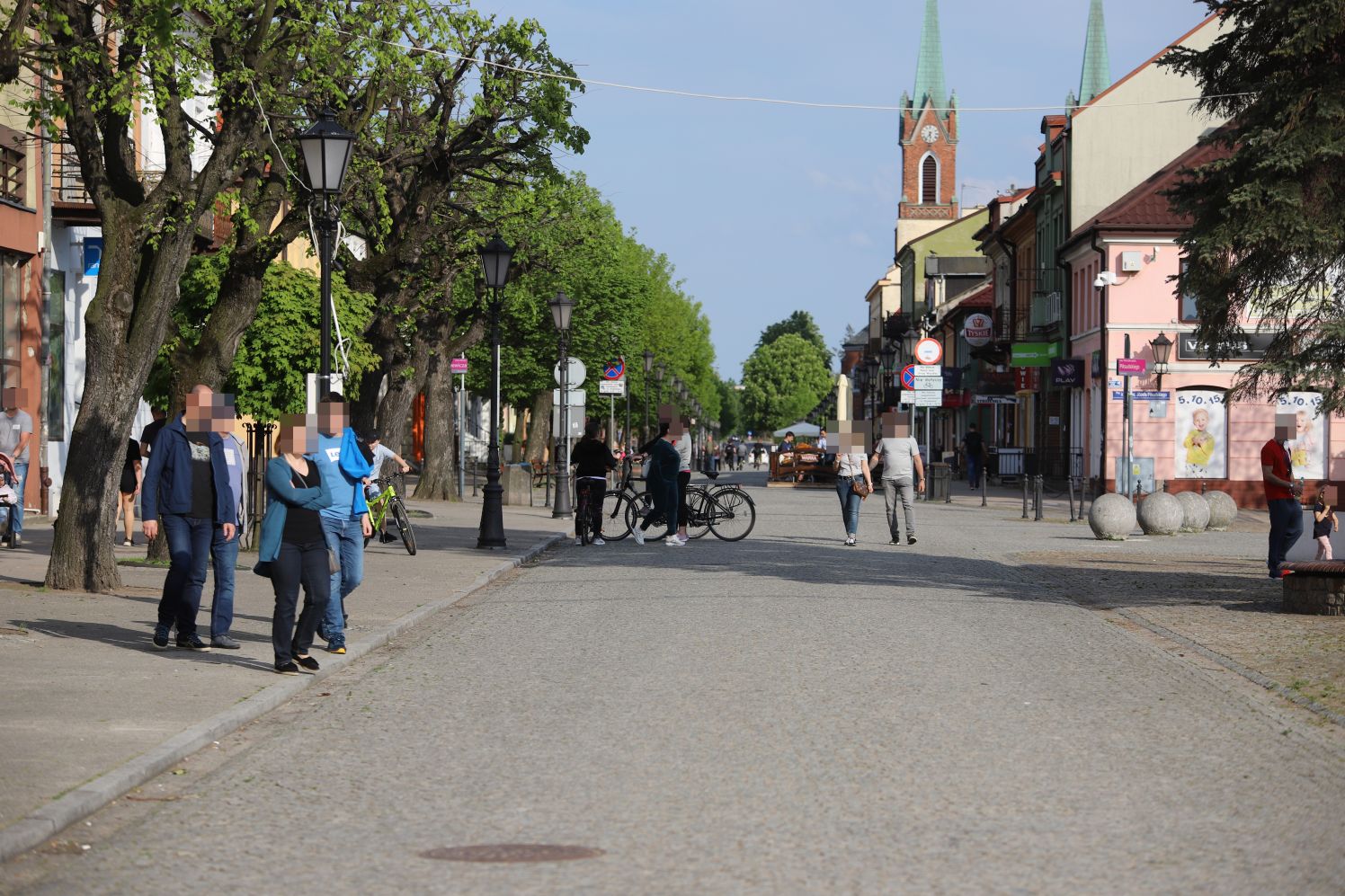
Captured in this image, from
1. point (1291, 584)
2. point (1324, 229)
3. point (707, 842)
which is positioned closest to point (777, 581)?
point (1291, 584)

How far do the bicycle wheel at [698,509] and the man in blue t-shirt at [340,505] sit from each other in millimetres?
13364

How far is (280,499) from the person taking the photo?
10789 millimetres

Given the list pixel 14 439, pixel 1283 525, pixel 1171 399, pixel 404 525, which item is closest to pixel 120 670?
pixel 404 525

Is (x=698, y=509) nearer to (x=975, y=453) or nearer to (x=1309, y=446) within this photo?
(x=1309, y=446)

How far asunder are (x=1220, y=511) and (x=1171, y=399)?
13028 mm

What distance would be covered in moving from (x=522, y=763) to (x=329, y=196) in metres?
10.1

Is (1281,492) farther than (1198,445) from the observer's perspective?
No

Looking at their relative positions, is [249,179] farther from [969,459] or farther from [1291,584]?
[969,459]

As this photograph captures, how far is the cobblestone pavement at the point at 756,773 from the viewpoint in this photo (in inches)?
231

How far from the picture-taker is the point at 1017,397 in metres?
62.2

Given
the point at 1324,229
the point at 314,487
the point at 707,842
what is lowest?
the point at 707,842

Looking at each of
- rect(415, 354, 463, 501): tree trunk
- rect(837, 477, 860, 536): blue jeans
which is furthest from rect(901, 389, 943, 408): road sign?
rect(837, 477, 860, 536): blue jeans

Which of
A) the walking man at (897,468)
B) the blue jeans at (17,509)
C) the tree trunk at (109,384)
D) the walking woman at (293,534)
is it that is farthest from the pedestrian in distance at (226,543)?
the walking man at (897,468)

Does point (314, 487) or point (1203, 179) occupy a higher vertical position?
point (1203, 179)
